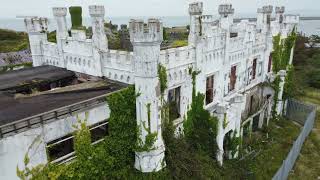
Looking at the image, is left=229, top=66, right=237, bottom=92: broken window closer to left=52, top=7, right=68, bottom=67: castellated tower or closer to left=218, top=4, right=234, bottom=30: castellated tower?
left=218, top=4, right=234, bottom=30: castellated tower

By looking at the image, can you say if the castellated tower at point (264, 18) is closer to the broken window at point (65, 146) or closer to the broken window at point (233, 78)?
the broken window at point (233, 78)

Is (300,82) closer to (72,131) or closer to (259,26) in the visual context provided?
(259,26)

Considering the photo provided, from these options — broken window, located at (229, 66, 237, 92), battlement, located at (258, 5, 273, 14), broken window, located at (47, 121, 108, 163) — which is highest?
battlement, located at (258, 5, 273, 14)

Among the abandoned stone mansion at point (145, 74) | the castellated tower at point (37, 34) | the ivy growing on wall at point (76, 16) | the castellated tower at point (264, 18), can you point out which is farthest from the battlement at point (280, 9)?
the castellated tower at point (37, 34)

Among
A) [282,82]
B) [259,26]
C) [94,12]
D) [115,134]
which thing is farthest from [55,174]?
[282,82]

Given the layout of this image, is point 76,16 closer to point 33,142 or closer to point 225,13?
point 225,13

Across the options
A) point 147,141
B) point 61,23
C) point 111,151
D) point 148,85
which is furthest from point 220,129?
point 61,23

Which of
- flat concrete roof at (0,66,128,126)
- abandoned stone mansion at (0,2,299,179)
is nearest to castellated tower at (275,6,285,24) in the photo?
abandoned stone mansion at (0,2,299,179)
